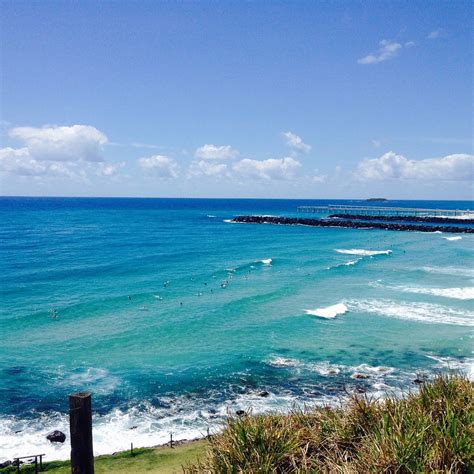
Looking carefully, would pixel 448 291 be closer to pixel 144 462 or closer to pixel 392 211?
pixel 144 462

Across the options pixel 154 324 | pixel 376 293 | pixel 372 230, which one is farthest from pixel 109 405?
pixel 372 230

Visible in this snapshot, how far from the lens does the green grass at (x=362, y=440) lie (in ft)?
22.2

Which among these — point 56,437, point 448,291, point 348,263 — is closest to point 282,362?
point 56,437

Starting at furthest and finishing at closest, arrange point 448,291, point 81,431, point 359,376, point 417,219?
point 417,219, point 448,291, point 359,376, point 81,431

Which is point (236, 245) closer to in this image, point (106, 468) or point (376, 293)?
point (376, 293)

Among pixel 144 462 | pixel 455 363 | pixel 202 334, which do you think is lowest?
pixel 144 462

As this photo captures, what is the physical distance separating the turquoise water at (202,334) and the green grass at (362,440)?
32.5 feet

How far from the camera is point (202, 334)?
28.1 metres

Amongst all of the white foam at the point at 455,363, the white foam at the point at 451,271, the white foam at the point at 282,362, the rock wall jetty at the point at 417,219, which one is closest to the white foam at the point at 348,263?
the white foam at the point at 451,271

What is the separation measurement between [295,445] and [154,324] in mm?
23180

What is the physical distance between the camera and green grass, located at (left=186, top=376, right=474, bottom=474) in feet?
22.2

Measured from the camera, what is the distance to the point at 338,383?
829 inches

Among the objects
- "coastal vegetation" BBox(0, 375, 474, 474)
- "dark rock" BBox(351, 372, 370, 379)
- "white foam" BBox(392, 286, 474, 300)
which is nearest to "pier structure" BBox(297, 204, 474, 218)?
"white foam" BBox(392, 286, 474, 300)

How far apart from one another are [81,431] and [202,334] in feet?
71.6
